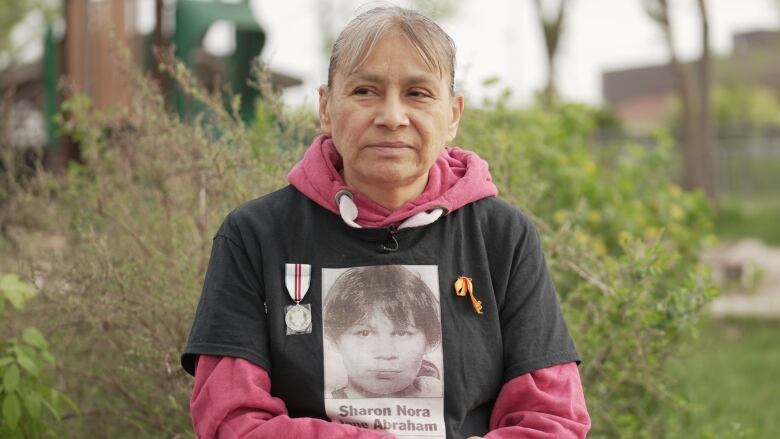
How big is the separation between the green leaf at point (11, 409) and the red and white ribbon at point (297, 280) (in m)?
1.20

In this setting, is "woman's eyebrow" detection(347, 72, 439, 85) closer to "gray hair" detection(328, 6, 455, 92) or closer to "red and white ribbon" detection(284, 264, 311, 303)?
"gray hair" detection(328, 6, 455, 92)

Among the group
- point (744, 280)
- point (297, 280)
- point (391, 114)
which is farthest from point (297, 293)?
point (744, 280)

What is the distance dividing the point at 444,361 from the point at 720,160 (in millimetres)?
22411

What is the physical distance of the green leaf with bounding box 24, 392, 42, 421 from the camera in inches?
127

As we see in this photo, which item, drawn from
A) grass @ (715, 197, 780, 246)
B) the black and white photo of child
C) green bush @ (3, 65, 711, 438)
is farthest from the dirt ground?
the black and white photo of child

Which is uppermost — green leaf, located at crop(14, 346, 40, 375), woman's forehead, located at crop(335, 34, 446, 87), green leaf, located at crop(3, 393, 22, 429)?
woman's forehead, located at crop(335, 34, 446, 87)

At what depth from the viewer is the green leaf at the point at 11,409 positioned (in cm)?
318

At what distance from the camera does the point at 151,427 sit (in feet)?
12.1

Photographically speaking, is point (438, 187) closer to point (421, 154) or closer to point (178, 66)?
point (421, 154)

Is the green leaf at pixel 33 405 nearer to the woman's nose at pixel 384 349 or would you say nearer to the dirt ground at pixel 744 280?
the woman's nose at pixel 384 349

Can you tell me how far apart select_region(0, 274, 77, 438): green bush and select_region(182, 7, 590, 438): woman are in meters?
0.99

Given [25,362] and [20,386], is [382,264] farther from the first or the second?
[20,386]

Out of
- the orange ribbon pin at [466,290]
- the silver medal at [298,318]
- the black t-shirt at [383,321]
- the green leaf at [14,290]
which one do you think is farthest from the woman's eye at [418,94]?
the green leaf at [14,290]

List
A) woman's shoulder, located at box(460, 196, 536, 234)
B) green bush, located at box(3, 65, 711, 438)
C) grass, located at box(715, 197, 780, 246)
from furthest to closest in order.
A: grass, located at box(715, 197, 780, 246), green bush, located at box(3, 65, 711, 438), woman's shoulder, located at box(460, 196, 536, 234)
